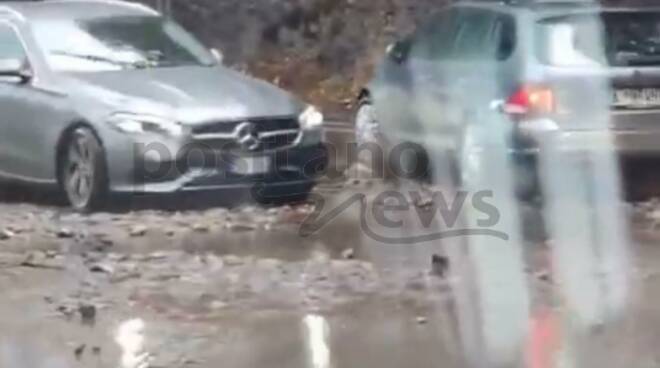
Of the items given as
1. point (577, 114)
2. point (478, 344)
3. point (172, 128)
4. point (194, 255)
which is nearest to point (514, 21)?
point (577, 114)

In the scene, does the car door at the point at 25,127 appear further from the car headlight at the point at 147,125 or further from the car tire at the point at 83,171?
the car headlight at the point at 147,125

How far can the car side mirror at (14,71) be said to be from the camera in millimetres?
11414

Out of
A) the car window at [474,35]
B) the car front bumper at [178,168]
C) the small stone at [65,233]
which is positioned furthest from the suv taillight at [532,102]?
the small stone at [65,233]

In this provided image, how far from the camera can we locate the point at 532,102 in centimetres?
1076

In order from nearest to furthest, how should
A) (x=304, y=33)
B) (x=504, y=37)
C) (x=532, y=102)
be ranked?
(x=532, y=102), (x=504, y=37), (x=304, y=33)

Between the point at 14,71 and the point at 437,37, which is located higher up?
the point at 437,37

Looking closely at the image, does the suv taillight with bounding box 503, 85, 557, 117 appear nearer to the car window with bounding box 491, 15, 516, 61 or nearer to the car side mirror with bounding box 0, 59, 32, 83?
the car window with bounding box 491, 15, 516, 61

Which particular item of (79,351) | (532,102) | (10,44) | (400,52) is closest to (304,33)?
(400,52)

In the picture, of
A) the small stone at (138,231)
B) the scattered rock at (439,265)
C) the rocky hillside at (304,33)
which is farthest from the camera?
the rocky hillside at (304,33)

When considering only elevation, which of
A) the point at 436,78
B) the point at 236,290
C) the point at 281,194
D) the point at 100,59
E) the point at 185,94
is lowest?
the point at 236,290

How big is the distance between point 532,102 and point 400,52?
311 cm

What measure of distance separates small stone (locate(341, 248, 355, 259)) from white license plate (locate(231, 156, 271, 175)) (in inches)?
55.1

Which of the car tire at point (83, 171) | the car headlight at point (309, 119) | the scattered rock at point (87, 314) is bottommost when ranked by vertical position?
the scattered rock at point (87, 314)

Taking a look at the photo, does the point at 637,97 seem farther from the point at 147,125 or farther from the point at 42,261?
the point at 42,261
